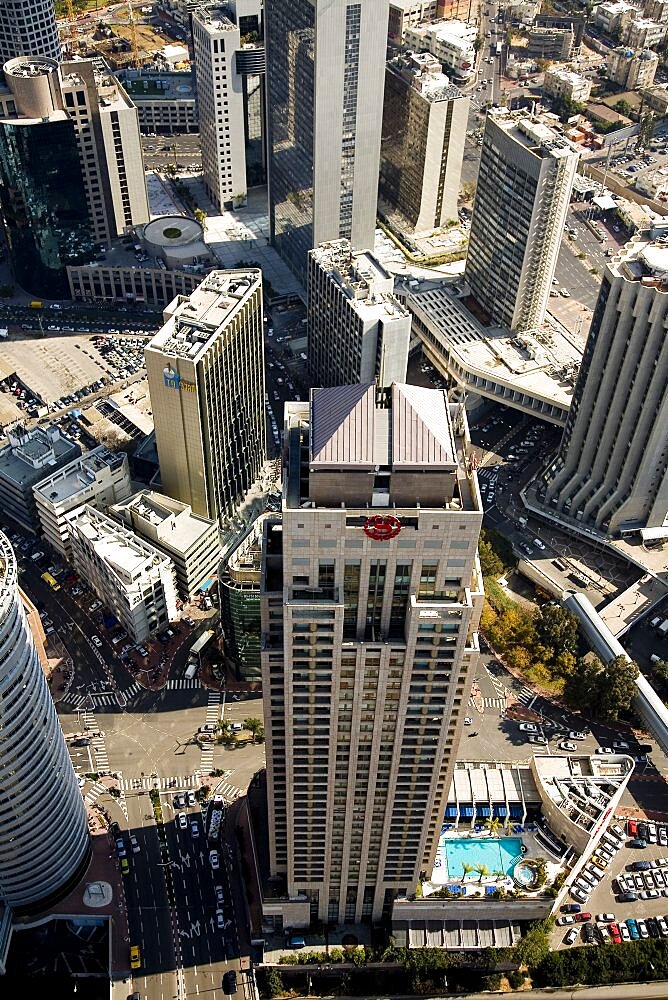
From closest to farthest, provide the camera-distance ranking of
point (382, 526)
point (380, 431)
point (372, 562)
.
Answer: point (382, 526)
point (380, 431)
point (372, 562)

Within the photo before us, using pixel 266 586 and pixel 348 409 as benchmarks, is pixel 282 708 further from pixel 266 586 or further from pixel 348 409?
pixel 348 409

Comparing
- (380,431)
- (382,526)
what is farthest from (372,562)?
(380,431)

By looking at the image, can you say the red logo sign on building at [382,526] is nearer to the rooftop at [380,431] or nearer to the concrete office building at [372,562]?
the concrete office building at [372,562]

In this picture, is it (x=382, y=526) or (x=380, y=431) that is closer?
(x=382, y=526)

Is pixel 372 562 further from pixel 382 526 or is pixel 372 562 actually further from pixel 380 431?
pixel 380 431

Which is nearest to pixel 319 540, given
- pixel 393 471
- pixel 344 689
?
pixel 393 471

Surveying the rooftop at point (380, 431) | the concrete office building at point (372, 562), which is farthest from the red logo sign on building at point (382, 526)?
the rooftop at point (380, 431)

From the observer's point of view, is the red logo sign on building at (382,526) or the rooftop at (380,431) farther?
the red logo sign on building at (382,526)

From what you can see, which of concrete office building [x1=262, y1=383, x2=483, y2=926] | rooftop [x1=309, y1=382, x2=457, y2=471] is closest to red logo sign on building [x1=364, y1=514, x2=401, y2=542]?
concrete office building [x1=262, y1=383, x2=483, y2=926]

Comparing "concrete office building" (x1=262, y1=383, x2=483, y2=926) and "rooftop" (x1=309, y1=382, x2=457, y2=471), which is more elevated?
"rooftop" (x1=309, y1=382, x2=457, y2=471)

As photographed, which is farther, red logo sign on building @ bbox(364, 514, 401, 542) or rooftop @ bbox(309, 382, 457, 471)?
red logo sign on building @ bbox(364, 514, 401, 542)

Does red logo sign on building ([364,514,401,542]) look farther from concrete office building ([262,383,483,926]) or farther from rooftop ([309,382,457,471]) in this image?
rooftop ([309,382,457,471])

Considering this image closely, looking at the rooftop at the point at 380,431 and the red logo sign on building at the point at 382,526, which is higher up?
the rooftop at the point at 380,431
